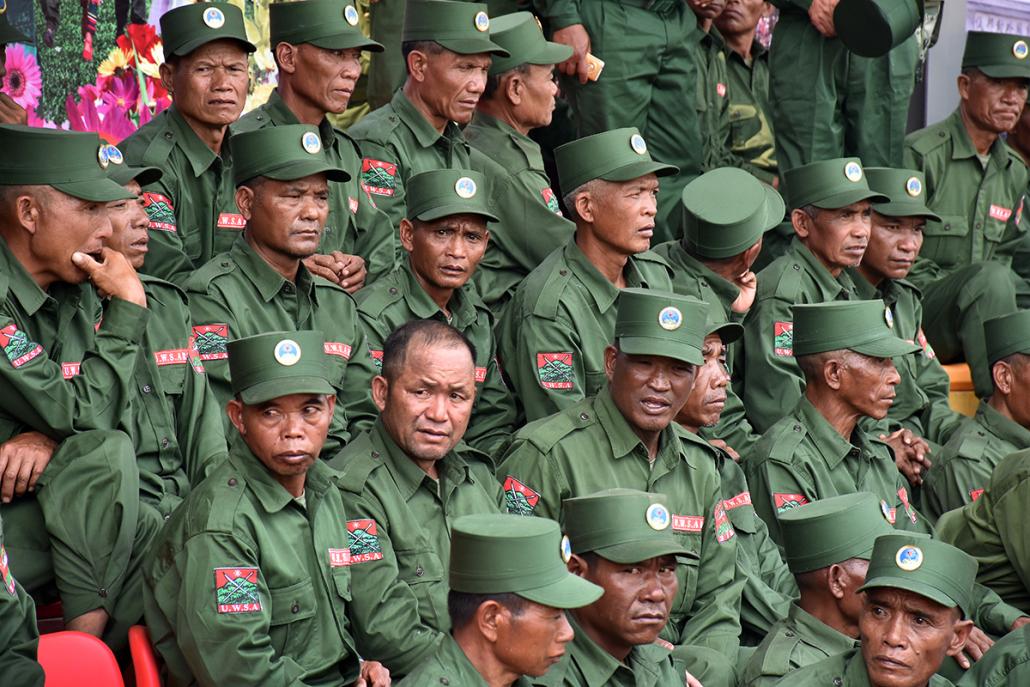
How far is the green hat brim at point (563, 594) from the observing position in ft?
12.5

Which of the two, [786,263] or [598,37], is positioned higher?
[598,37]

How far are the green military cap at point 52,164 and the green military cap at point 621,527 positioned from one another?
4.53 ft

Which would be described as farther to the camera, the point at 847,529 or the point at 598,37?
the point at 598,37

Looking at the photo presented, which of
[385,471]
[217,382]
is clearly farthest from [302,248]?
[385,471]

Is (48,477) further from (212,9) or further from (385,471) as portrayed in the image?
(212,9)

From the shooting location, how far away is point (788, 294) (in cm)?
654

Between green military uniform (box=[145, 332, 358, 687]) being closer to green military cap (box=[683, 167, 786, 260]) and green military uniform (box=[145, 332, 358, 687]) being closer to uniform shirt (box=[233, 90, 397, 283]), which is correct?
uniform shirt (box=[233, 90, 397, 283])

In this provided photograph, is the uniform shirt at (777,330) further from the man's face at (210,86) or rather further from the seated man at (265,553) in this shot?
the seated man at (265,553)

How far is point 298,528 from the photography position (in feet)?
13.9

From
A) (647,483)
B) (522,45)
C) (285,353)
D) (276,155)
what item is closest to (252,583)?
(285,353)

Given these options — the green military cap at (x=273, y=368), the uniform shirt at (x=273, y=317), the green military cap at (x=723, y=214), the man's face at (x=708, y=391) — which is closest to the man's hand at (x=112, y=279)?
the green military cap at (x=273, y=368)

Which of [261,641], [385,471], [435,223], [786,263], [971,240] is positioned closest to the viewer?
[261,641]

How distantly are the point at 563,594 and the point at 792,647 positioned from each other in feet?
3.35

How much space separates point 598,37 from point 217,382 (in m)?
2.63
